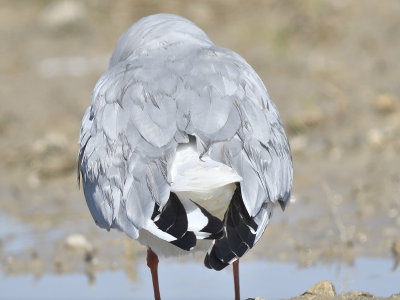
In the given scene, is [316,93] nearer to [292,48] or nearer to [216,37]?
[292,48]

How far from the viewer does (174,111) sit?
421 cm

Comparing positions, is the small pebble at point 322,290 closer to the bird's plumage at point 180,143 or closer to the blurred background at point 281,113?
the bird's plumage at point 180,143

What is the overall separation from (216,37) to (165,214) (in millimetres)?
7029

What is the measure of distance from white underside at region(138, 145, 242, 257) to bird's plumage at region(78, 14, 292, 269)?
0.01 m

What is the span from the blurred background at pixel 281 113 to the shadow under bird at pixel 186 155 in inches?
63.4

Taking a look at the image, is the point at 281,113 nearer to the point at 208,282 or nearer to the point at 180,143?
the point at 208,282

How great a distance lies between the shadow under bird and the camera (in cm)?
383

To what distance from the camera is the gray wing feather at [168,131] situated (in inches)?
157

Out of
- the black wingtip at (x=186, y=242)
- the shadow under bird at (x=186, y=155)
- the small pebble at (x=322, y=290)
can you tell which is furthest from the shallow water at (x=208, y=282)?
the black wingtip at (x=186, y=242)

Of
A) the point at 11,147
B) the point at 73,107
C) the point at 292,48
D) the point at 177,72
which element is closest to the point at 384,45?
the point at 292,48

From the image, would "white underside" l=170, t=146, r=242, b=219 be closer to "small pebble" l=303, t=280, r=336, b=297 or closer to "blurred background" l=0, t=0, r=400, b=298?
"small pebble" l=303, t=280, r=336, b=297

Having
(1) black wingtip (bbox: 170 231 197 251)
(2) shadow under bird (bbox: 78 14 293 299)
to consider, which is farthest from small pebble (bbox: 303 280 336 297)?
(1) black wingtip (bbox: 170 231 197 251)

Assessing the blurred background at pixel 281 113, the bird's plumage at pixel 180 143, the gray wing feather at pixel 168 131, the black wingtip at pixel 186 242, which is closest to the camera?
the black wingtip at pixel 186 242

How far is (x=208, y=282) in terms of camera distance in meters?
5.66
